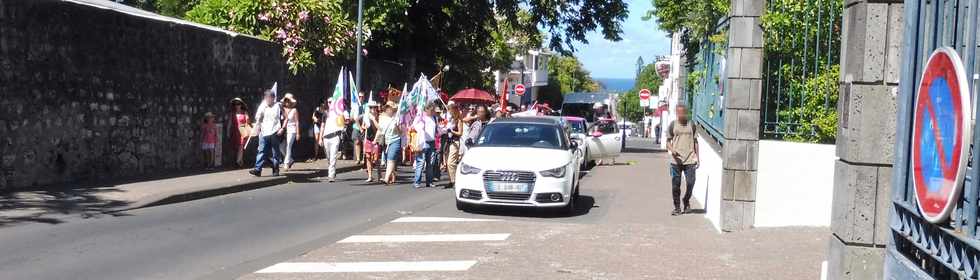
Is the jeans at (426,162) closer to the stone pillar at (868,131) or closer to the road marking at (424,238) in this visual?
the road marking at (424,238)

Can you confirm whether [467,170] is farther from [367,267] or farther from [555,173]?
[367,267]

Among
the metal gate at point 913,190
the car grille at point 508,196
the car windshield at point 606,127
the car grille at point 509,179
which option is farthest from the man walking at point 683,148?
the car windshield at point 606,127

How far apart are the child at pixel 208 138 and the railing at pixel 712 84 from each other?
9054 millimetres

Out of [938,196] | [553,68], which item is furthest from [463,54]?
[553,68]

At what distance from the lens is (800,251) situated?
32.6 ft

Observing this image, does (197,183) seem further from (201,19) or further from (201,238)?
(201,19)

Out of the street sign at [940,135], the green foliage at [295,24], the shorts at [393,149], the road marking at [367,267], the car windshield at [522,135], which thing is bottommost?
the road marking at [367,267]

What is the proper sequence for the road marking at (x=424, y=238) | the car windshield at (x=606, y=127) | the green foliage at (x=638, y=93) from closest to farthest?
the road marking at (x=424, y=238)
the car windshield at (x=606, y=127)
the green foliage at (x=638, y=93)

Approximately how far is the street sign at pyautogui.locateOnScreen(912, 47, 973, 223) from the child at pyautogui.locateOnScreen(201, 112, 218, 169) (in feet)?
50.8

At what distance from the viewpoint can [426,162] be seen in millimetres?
17203

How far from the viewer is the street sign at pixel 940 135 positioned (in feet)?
13.7

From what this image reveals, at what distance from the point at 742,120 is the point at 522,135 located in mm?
4039

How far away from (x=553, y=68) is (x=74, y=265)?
9067 cm

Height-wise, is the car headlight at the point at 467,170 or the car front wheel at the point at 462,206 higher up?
the car headlight at the point at 467,170
